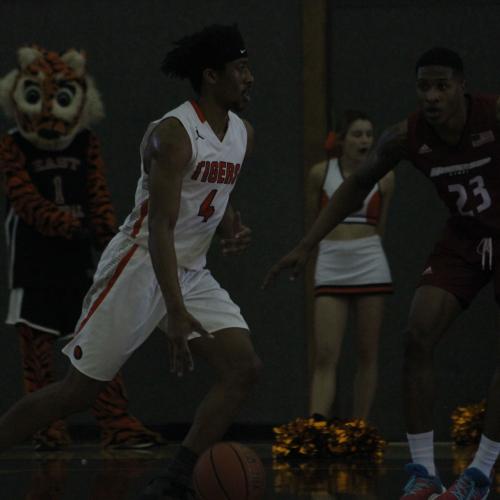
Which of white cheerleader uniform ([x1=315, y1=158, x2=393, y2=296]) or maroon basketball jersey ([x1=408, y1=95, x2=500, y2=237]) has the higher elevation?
maroon basketball jersey ([x1=408, y1=95, x2=500, y2=237])

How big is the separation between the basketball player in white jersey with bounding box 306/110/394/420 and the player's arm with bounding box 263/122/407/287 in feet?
7.82

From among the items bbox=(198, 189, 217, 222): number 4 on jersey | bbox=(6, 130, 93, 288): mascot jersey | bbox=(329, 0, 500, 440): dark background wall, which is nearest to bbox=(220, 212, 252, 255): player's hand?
bbox=(198, 189, 217, 222): number 4 on jersey

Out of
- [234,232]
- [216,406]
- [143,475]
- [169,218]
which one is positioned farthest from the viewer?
[143,475]

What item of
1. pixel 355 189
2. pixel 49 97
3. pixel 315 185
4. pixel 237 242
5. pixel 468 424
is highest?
pixel 49 97

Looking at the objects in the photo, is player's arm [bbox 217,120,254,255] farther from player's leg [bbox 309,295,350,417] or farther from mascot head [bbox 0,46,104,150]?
mascot head [bbox 0,46,104,150]

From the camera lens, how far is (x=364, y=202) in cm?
881

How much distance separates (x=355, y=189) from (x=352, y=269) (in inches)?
97.0

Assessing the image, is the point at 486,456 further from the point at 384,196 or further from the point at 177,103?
the point at 177,103

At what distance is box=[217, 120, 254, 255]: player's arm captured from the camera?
619 centimetres

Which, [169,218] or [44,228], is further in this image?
[44,228]

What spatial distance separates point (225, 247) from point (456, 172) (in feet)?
3.42

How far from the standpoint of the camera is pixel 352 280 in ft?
28.4

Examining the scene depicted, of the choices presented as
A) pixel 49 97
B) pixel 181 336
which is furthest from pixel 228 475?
pixel 49 97

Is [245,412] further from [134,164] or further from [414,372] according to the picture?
[414,372]
